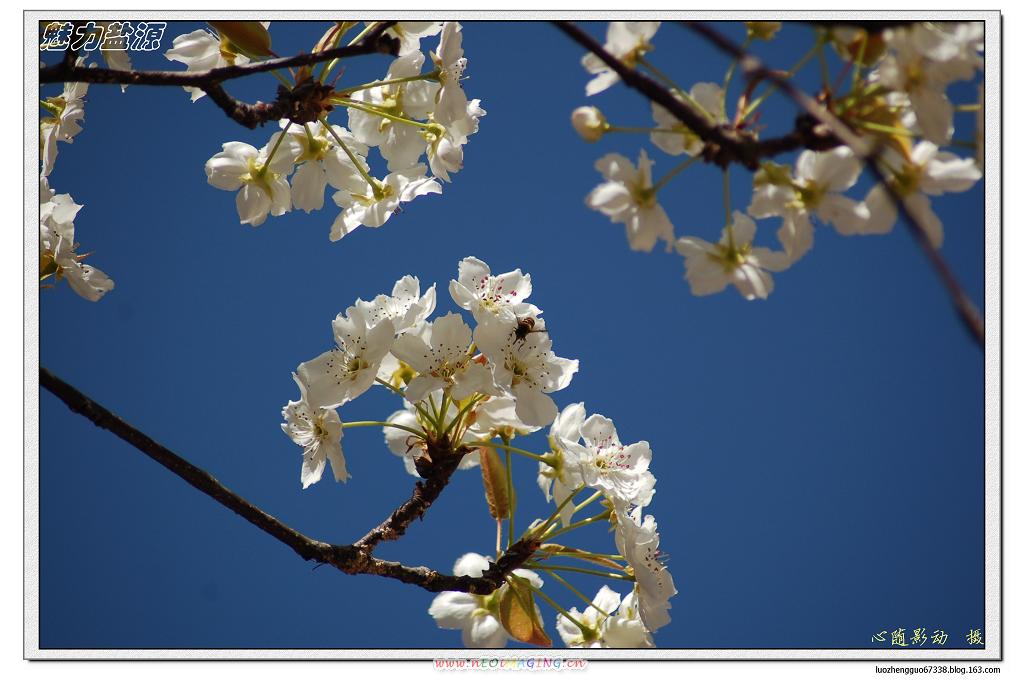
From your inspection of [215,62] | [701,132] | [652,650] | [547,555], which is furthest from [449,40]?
[652,650]

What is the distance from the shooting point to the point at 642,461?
1.32 meters

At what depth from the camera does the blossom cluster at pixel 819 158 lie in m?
0.84

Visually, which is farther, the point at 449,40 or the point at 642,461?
the point at 642,461

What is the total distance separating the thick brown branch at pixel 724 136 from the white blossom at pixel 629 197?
9cm

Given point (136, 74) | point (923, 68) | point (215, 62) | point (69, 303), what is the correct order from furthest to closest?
point (69, 303)
point (215, 62)
point (136, 74)
point (923, 68)

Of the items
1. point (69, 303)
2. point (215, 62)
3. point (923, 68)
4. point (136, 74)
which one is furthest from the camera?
point (69, 303)

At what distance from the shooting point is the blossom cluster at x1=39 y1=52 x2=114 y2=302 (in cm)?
132

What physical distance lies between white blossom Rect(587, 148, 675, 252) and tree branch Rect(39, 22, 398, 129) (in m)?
0.28

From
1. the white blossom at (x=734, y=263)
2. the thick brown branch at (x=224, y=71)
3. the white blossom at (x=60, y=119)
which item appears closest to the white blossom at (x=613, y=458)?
the white blossom at (x=734, y=263)

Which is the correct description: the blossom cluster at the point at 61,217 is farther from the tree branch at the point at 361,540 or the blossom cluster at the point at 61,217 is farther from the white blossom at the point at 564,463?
the white blossom at the point at 564,463

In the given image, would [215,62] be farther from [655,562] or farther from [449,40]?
[655,562]

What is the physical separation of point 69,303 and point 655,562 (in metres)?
1.01

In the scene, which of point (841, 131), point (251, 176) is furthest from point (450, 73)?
point (841, 131)

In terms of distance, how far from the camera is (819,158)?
0.89 m
